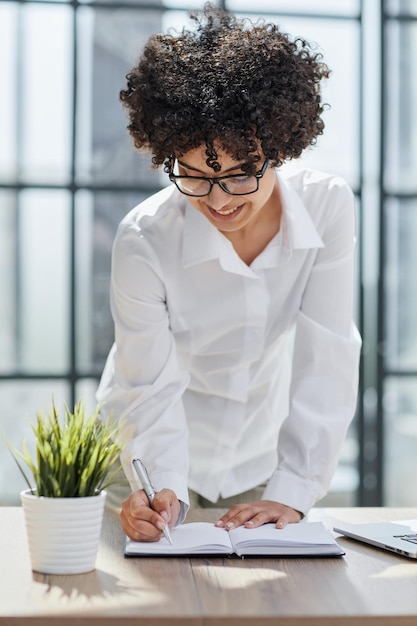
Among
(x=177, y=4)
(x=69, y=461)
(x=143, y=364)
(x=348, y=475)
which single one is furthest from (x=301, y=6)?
(x=69, y=461)

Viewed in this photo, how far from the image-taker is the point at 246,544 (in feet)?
5.14

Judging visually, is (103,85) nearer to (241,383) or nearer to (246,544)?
(241,383)

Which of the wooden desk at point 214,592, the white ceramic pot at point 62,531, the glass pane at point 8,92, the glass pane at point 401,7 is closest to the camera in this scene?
the wooden desk at point 214,592

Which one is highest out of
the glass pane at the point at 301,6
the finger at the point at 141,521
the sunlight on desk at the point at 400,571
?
the glass pane at the point at 301,6

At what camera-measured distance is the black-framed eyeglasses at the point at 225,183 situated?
1750mm

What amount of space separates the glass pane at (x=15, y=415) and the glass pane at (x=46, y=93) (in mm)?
787

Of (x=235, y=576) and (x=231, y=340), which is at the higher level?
(x=231, y=340)

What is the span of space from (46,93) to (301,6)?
3.48 ft

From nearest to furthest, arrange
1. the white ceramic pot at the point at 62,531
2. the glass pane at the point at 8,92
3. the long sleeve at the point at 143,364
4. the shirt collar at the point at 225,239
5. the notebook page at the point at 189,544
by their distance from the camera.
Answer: the white ceramic pot at the point at 62,531 < the notebook page at the point at 189,544 < the long sleeve at the point at 143,364 < the shirt collar at the point at 225,239 < the glass pane at the point at 8,92

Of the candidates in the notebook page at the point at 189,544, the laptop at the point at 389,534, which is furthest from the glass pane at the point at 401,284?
the notebook page at the point at 189,544

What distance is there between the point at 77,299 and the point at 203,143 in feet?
5.90

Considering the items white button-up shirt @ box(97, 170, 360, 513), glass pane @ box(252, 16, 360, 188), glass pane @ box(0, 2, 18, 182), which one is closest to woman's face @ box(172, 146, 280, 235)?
white button-up shirt @ box(97, 170, 360, 513)

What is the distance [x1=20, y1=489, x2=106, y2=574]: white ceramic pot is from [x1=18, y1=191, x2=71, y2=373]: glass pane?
205cm

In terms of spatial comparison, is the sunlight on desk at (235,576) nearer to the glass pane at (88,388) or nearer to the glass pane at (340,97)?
the glass pane at (88,388)
